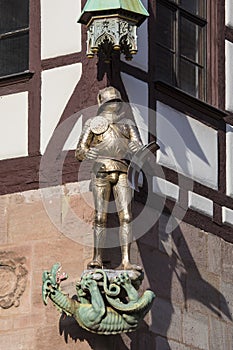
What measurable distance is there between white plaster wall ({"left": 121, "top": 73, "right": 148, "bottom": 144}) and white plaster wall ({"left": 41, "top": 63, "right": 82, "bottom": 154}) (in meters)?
0.41

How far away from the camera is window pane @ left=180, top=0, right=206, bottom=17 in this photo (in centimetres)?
1727

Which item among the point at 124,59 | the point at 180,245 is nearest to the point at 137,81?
the point at 124,59

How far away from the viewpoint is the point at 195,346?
1608cm

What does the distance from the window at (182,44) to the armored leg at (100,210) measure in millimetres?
1617

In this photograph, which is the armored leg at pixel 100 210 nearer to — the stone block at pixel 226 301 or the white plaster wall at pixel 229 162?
the stone block at pixel 226 301

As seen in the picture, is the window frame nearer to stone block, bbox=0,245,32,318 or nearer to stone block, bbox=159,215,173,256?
stone block, bbox=0,245,32,318

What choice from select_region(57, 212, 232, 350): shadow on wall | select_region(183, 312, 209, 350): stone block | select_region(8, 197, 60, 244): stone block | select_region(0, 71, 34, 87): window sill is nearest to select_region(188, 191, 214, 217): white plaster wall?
select_region(57, 212, 232, 350): shadow on wall

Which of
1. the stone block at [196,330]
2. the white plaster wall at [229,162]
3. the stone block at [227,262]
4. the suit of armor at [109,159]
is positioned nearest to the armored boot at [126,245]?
the suit of armor at [109,159]

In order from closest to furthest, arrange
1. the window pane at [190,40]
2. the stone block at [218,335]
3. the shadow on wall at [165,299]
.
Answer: the shadow on wall at [165,299] < the stone block at [218,335] < the window pane at [190,40]

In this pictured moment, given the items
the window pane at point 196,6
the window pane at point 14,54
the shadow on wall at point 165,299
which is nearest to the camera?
the shadow on wall at point 165,299

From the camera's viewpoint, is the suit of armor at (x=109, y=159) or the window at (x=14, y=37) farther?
the window at (x=14, y=37)

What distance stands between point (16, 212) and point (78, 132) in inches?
33.0

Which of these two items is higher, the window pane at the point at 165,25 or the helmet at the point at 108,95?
the window pane at the point at 165,25

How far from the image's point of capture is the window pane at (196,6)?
56.6 ft
